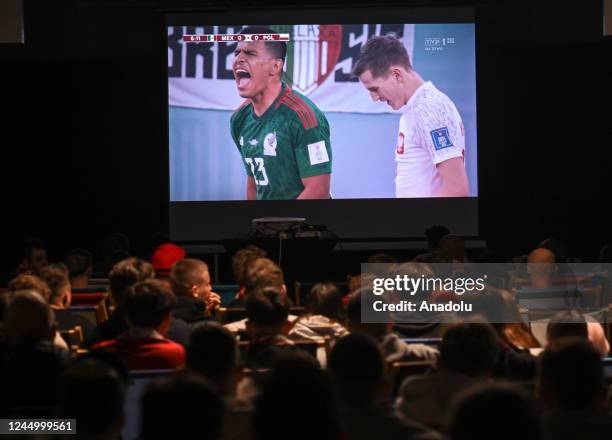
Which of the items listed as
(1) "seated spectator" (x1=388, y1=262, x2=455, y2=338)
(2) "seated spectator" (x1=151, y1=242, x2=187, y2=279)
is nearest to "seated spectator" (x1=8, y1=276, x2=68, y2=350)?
(1) "seated spectator" (x1=388, y1=262, x2=455, y2=338)

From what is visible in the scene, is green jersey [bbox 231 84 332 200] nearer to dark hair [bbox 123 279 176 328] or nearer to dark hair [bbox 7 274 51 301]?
dark hair [bbox 7 274 51 301]

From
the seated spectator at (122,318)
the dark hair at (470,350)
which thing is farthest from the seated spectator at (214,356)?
the seated spectator at (122,318)

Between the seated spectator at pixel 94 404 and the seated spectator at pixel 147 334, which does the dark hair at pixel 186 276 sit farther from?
the seated spectator at pixel 94 404

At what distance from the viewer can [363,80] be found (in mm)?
9172

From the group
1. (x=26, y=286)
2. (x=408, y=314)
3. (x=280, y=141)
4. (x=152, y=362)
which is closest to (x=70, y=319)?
(x=26, y=286)

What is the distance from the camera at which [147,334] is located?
3260 millimetres

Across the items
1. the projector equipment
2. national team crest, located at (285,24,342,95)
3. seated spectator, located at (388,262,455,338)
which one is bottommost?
seated spectator, located at (388,262,455,338)

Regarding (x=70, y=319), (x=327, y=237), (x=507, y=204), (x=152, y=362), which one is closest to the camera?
(x=152, y=362)

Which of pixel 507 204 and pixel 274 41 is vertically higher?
pixel 274 41

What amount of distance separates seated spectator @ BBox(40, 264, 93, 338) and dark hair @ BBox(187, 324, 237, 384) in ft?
6.37

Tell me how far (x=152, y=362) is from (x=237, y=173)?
624 cm

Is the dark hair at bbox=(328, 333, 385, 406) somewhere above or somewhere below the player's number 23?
below

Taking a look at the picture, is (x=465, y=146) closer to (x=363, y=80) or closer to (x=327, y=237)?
(x=363, y=80)

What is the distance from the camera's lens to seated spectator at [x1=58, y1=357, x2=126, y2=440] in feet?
6.08
